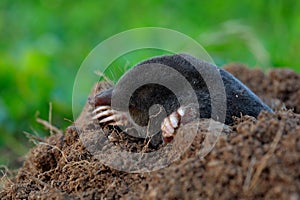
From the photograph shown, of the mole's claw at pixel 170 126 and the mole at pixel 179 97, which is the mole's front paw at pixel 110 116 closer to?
the mole at pixel 179 97

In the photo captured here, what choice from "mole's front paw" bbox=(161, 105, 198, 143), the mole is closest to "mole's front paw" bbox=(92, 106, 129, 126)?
the mole

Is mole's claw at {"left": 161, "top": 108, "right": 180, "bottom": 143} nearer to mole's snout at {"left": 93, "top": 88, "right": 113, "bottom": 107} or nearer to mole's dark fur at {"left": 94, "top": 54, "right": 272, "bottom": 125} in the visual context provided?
mole's dark fur at {"left": 94, "top": 54, "right": 272, "bottom": 125}

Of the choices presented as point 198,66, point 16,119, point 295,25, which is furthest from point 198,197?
point 295,25

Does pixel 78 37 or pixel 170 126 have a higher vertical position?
pixel 78 37

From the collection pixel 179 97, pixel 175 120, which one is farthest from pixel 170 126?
pixel 179 97

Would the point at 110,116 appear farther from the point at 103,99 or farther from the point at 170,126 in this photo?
the point at 170,126

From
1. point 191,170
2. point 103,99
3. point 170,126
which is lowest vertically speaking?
point 191,170

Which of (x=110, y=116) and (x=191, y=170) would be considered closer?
(x=191, y=170)
